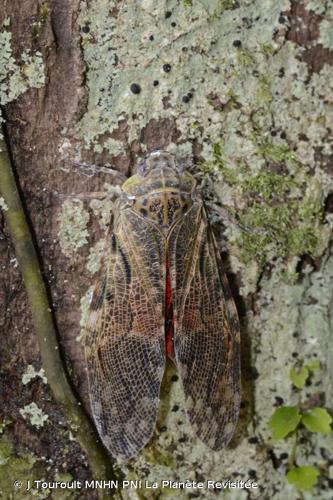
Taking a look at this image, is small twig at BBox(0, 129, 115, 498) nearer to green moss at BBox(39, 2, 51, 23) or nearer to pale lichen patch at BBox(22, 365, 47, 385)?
pale lichen patch at BBox(22, 365, 47, 385)

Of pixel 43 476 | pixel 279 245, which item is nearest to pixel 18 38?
pixel 279 245

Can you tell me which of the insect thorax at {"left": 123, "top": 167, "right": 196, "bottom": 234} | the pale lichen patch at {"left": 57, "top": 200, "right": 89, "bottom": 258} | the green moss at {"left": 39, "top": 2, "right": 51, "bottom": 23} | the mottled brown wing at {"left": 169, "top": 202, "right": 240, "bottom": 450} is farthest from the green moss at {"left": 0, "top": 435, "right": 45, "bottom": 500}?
the green moss at {"left": 39, "top": 2, "right": 51, "bottom": 23}

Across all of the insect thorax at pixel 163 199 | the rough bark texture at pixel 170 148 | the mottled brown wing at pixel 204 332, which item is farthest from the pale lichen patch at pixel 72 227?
the mottled brown wing at pixel 204 332

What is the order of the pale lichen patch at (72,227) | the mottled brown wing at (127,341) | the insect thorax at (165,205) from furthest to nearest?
the insect thorax at (165,205), the pale lichen patch at (72,227), the mottled brown wing at (127,341)

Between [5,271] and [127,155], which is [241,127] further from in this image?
[5,271]

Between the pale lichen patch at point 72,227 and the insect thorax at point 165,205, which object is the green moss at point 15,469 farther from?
the insect thorax at point 165,205

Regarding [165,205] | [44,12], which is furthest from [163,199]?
[44,12]

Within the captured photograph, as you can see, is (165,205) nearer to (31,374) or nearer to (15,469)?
(31,374)
